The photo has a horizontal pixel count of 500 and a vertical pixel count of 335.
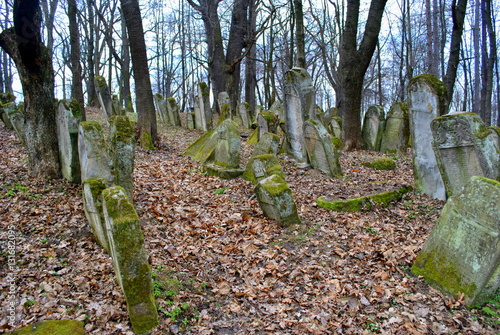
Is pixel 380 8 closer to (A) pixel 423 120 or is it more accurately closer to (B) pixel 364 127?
(B) pixel 364 127

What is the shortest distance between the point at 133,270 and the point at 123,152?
276 centimetres

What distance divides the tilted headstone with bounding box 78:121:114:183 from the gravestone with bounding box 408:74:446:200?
5936 mm

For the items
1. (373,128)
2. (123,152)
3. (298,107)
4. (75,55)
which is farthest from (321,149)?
(75,55)

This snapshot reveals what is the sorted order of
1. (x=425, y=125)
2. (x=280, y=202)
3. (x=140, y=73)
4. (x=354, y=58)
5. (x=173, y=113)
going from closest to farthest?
(x=280, y=202) → (x=425, y=125) → (x=140, y=73) → (x=354, y=58) → (x=173, y=113)

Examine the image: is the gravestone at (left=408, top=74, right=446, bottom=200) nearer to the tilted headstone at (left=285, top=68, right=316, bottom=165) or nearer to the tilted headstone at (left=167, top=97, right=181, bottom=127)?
the tilted headstone at (left=285, top=68, right=316, bottom=165)

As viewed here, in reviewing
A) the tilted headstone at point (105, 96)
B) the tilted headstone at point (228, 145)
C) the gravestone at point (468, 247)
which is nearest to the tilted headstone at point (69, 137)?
the tilted headstone at point (228, 145)

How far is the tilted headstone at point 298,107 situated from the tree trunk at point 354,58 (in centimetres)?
288

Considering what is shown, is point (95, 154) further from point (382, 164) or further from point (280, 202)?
point (382, 164)

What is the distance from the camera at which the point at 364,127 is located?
12992 mm

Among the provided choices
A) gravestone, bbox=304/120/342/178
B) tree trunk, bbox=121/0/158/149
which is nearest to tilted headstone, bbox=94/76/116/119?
tree trunk, bbox=121/0/158/149

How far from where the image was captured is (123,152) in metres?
5.55

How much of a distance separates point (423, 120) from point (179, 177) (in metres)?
5.45

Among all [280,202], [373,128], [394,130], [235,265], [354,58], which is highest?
[354,58]

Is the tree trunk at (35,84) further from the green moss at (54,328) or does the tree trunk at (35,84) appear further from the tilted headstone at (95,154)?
the green moss at (54,328)
